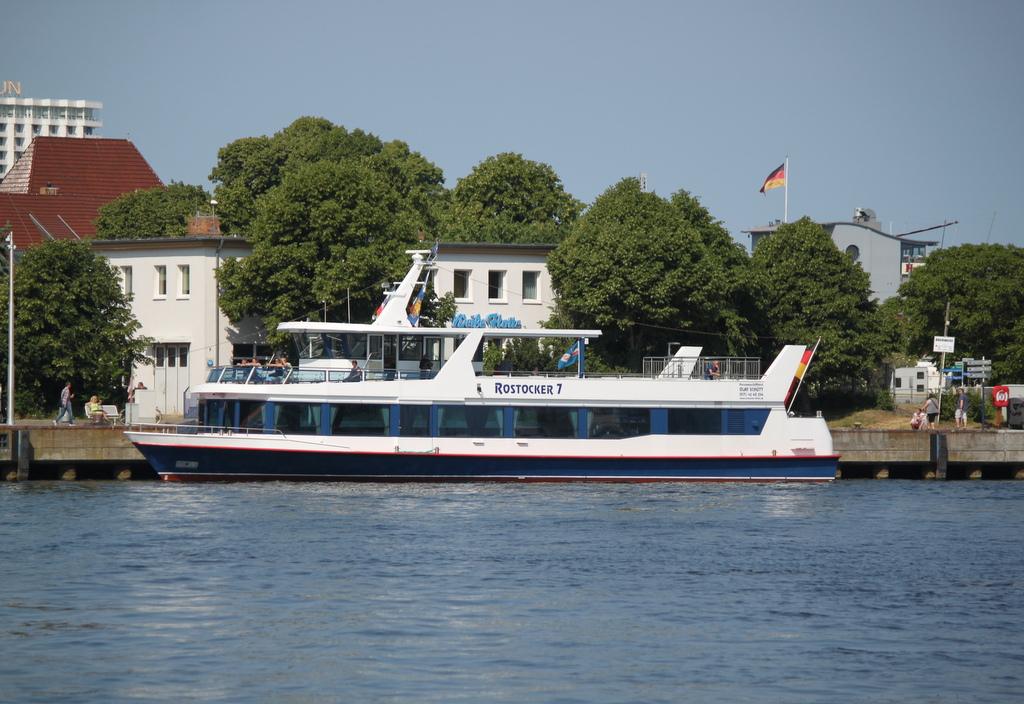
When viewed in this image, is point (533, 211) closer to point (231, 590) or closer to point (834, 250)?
point (834, 250)

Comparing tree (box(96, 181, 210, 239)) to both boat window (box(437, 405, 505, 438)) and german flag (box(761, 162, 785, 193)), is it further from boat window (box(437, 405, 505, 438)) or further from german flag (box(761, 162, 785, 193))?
boat window (box(437, 405, 505, 438))

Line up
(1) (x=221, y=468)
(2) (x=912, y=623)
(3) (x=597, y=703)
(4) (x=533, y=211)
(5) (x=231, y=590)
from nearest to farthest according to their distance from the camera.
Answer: (3) (x=597, y=703), (2) (x=912, y=623), (5) (x=231, y=590), (1) (x=221, y=468), (4) (x=533, y=211)

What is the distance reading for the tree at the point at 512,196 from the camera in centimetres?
6819

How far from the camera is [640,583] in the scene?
20.7 meters

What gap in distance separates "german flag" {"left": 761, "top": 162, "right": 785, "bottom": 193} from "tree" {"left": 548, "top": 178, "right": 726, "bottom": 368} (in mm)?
21107

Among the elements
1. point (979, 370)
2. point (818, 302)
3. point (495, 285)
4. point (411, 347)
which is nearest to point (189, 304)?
point (495, 285)

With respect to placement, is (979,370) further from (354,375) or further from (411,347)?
(354,375)

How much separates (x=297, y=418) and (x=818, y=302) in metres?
29.5

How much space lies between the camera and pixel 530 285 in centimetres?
5475

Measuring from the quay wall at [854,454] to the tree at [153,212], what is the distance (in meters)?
31.6

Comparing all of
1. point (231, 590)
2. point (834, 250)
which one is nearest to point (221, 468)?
point (231, 590)

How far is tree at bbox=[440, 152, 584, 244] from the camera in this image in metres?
68.2

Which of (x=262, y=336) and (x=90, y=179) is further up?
(x=90, y=179)

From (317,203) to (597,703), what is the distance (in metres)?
36.5
